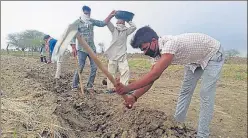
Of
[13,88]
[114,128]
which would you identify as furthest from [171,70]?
[114,128]

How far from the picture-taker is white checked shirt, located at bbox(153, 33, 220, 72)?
4.14 m

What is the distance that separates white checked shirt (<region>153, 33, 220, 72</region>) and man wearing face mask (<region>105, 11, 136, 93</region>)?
3290 mm

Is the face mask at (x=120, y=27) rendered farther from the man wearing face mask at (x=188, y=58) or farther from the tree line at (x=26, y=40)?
the tree line at (x=26, y=40)

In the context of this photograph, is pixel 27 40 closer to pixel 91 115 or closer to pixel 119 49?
pixel 119 49

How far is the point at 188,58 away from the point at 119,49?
11.9 ft

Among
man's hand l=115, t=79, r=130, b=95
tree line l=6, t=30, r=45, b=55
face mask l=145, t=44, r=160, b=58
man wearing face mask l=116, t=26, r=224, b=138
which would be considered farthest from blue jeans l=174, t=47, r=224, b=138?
tree line l=6, t=30, r=45, b=55

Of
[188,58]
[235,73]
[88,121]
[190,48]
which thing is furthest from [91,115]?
[235,73]

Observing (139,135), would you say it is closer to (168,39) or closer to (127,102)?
(127,102)

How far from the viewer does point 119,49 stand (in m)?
7.99

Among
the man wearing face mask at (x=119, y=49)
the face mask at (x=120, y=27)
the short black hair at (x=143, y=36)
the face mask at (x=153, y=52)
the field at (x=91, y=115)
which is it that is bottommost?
the field at (x=91, y=115)

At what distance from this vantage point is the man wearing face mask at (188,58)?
4012 mm

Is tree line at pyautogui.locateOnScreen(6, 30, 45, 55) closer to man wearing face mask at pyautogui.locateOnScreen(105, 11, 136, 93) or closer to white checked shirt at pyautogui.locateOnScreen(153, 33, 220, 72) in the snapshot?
man wearing face mask at pyautogui.locateOnScreen(105, 11, 136, 93)

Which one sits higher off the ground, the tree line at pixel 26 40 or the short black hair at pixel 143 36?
the short black hair at pixel 143 36

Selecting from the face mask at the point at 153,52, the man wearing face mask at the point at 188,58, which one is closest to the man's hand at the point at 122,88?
the man wearing face mask at the point at 188,58
